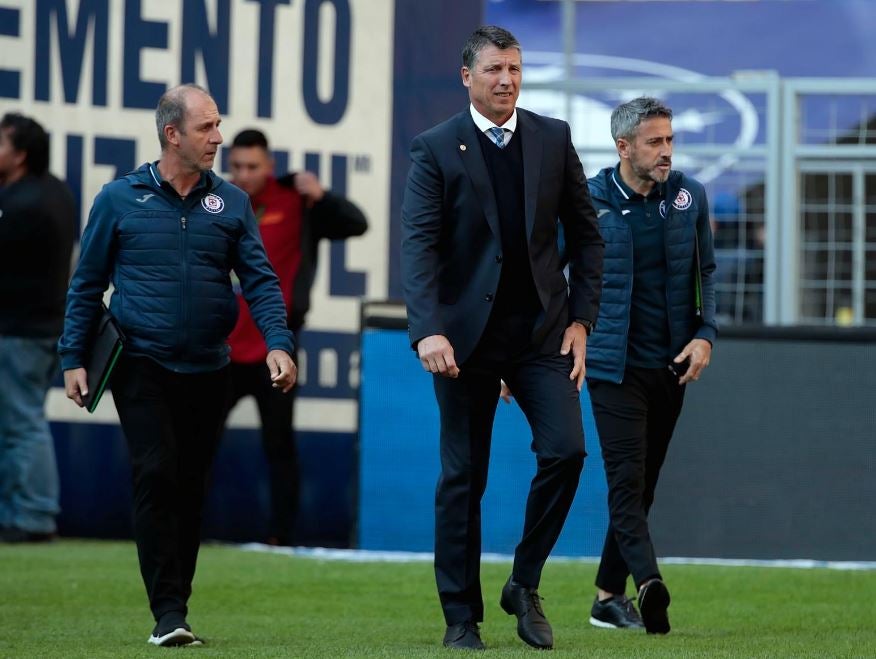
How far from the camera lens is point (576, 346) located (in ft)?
18.4

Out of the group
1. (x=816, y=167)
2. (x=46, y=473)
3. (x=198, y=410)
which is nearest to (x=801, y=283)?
(x=816, y=167)

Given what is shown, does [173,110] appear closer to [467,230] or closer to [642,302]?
[467,230]

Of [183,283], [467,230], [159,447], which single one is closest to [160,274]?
[183,283]

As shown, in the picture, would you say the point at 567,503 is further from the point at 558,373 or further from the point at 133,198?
the point at 133,198

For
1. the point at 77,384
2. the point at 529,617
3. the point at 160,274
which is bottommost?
the point at 529,617

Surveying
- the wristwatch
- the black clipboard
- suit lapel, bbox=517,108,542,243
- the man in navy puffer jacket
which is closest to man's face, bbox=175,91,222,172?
the man in navy puffer jacket

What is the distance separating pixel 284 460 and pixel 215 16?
8.26 ft

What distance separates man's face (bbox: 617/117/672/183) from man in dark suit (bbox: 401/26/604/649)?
712 mm

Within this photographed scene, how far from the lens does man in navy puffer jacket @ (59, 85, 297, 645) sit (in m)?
5.76

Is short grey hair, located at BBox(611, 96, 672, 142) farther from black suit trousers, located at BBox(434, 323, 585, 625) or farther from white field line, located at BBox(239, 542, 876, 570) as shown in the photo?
white field line, located at BBox(239, 542, 876, 570)

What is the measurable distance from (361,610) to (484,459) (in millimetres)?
1675

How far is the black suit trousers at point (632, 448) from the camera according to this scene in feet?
20.4

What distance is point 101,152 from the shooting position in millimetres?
9820

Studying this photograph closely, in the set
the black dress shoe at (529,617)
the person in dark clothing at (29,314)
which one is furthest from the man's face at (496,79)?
the person in dark clothing at (29,314)
